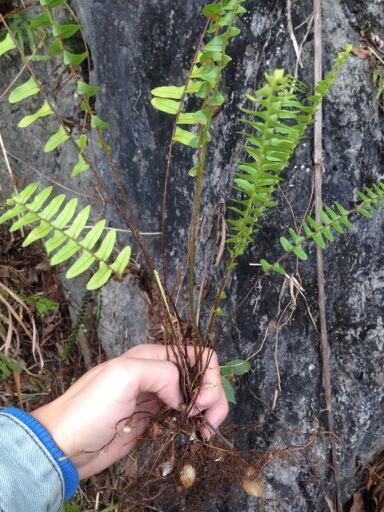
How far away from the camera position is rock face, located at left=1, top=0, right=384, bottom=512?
211 centimetres

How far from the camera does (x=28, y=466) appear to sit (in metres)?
1.77

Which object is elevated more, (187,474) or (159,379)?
(159,379)

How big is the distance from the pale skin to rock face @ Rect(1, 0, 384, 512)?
318 millimetres

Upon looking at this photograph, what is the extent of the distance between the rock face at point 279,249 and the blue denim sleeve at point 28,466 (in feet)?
2.92

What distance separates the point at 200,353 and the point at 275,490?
0.77 m

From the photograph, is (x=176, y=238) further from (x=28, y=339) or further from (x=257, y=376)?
(x=28, y=339)

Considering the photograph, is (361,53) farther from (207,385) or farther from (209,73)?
(207,385)

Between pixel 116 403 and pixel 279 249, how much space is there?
92 cm

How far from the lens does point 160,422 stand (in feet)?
7.19

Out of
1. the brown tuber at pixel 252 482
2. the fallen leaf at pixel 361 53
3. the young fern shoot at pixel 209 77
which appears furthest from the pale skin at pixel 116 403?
the fallen leaf at pixel 361 53

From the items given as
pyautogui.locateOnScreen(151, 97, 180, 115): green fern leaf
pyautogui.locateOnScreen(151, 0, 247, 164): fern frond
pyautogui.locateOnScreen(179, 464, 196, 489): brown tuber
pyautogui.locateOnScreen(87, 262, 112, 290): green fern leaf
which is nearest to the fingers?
pyautogui.locateOnScreen(179, 464, 196, 489): brown tuber

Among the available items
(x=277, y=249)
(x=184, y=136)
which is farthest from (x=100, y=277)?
(x=277, y=249)

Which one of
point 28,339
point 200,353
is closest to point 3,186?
point 28,339

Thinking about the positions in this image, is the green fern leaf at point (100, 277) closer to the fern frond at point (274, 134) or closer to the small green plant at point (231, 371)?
the fern frond at point (274, 134)
